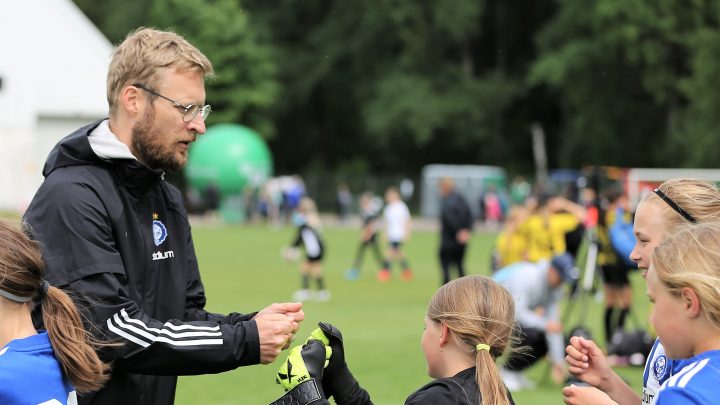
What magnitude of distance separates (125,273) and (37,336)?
40cm

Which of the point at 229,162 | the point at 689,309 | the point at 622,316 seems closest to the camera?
the point at 689,309

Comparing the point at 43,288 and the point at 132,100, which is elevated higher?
the point at 132,100

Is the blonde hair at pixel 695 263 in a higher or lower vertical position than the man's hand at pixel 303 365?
higher

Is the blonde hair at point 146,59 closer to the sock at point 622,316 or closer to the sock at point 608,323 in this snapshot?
the sock at point 608,323

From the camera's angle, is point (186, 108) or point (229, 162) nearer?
point (186, 108)

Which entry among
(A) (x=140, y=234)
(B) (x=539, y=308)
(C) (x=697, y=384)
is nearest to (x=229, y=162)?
(B) (x=539, y=308)

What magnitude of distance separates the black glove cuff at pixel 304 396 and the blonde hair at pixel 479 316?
54 cm

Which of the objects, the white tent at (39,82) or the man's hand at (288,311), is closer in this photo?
the man's hand at (288,311)

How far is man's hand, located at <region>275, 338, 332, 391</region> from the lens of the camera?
3414mm

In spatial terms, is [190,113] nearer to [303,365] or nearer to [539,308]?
[303,365]

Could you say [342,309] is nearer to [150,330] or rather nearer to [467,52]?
[150,330]

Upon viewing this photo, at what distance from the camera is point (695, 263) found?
2.92 m

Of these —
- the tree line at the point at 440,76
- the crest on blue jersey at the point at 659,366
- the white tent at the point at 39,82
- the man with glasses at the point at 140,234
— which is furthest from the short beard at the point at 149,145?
the tree line at the point at 440,76

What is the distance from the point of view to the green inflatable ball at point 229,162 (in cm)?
4222
